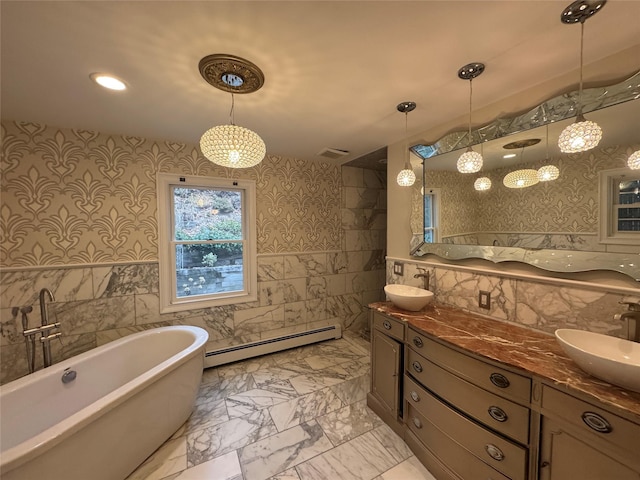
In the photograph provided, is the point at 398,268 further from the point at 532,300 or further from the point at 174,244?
the point at 174,244

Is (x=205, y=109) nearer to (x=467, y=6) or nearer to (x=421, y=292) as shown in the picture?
(x=467, y=6)

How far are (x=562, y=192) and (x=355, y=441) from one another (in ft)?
7.17

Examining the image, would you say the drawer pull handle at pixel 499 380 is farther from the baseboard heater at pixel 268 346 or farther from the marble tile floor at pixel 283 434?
the baseboard heater at pixel 268 346

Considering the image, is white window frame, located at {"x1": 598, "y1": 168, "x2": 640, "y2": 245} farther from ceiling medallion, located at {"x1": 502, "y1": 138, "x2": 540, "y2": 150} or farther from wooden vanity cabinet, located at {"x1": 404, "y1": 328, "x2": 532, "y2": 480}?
wooden vanity cabinet, located at {"x1": 404, "y1": 328, "x2": 532, "y2": 480}

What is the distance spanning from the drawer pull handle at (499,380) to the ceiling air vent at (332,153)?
249 cm

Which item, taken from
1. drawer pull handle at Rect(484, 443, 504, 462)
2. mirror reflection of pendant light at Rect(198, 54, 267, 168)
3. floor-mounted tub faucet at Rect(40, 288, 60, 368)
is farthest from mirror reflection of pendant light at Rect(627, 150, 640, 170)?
floor-mounted tub faucet at Rect(40, 288, 60, 368)

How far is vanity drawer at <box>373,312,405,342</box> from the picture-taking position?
179 centimetres

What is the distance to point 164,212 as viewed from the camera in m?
2.58

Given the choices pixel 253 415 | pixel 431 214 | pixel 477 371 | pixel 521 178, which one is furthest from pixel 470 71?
pixel 253 415

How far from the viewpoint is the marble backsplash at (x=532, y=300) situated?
134 cm

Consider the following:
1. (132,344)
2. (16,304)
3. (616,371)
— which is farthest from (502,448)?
(16,304)

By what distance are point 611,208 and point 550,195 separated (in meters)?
0.28

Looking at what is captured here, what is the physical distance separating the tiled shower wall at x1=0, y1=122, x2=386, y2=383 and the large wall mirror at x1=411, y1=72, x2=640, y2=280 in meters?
1.72

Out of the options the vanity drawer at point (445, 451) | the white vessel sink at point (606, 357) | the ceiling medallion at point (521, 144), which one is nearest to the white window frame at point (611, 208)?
the ceiling medallion at point (521, 144)
